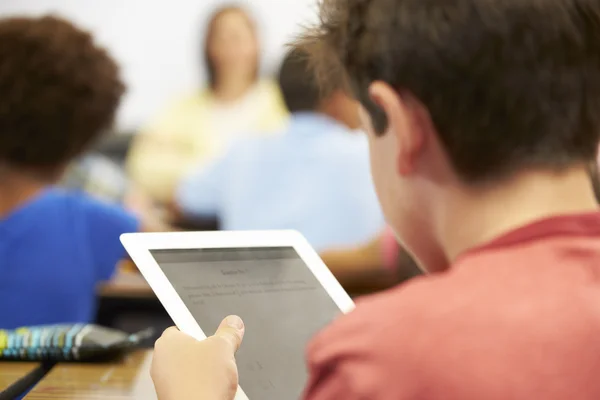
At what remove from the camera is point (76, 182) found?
5.55 ft

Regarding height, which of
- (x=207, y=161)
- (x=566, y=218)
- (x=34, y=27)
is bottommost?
(x=207, y=161)

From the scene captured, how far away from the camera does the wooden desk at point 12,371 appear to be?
84cm

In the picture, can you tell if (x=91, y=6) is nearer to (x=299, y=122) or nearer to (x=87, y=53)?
(x=299, y=122)

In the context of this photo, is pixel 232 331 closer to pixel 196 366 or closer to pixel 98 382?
pixel 196 366

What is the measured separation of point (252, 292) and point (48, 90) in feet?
2.56

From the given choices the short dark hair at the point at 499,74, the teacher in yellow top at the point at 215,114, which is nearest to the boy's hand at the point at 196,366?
the short dark hair at the point at 499,74

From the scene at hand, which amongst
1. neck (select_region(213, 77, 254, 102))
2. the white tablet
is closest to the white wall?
neck (select_region(213, 77, 254, 102))

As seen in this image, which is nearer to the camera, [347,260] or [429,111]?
[429,111]

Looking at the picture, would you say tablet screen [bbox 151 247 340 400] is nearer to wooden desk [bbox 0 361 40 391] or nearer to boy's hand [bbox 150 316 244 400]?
boy's hand [bbox 150 316 244 400]

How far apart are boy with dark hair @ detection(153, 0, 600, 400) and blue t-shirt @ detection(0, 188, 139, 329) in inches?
28.7

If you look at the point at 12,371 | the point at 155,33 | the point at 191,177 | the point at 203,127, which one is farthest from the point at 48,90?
the point at 155,33

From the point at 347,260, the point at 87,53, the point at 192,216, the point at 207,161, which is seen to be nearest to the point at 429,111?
the point at 87,53

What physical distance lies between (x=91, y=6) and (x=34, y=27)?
9.27 feet

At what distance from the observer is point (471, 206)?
0.62m
